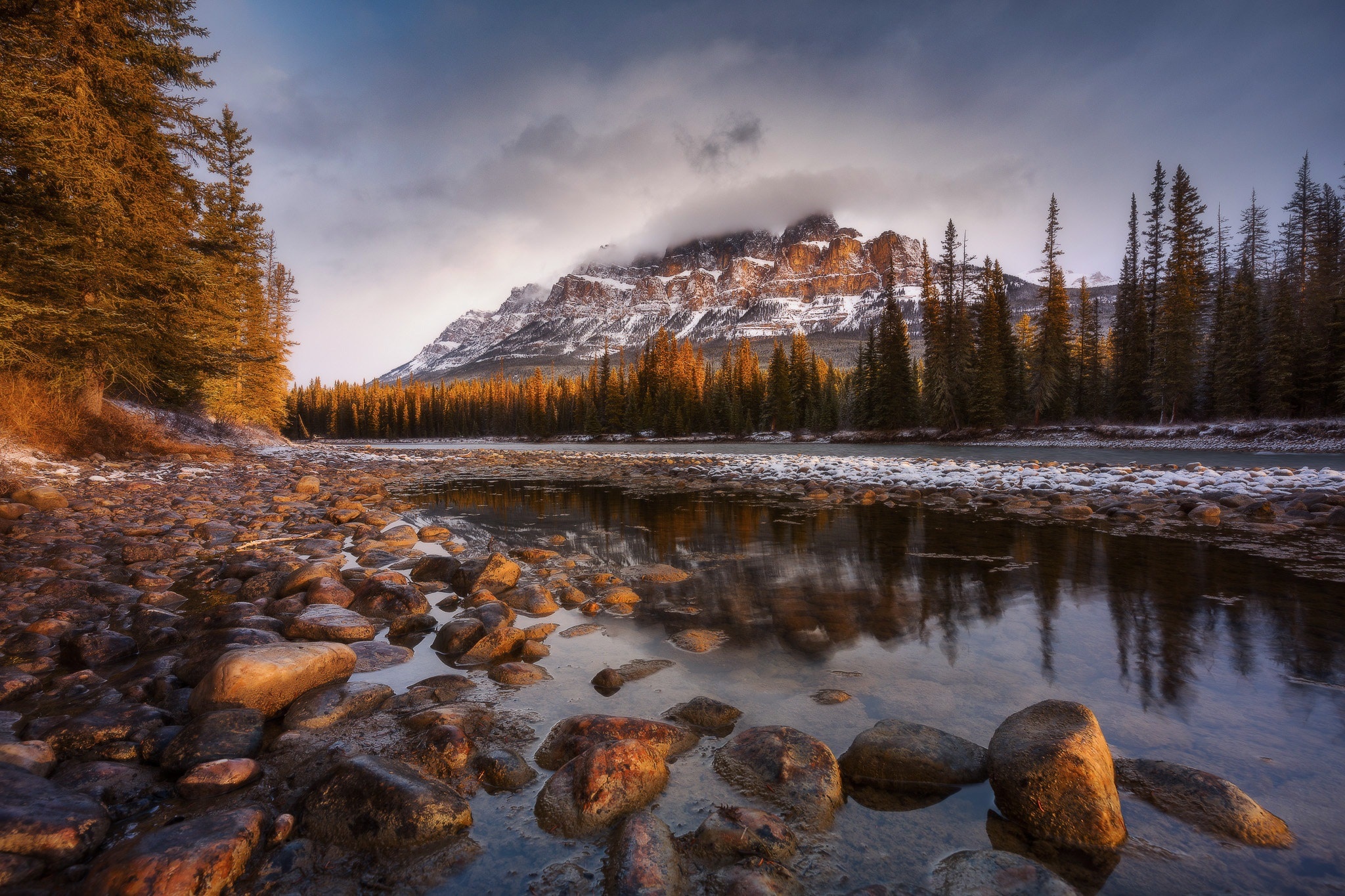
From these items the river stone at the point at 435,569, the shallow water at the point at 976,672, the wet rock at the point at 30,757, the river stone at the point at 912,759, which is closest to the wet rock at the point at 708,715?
the shallow water at the point at 976,672

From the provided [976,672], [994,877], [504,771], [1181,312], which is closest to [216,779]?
[504,771]

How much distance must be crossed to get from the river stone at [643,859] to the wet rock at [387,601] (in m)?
3.89

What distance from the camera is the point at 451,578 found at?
666 centimetres

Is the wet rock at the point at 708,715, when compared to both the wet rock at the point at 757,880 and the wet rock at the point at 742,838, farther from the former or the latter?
the wet rock at the point at 757,880

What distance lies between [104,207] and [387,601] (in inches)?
560

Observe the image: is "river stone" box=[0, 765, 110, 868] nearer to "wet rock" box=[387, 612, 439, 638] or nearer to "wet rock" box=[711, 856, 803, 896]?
"wet rock" box=[711, 856, 803, 896]

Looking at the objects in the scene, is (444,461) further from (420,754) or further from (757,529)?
(420,754)

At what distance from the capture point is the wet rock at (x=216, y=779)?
2594 mm

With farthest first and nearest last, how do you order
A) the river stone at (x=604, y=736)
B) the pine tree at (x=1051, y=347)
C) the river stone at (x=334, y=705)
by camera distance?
1. the pine tree at (x=1051, y=347)
2. the river stone at (x=334, y=705)
3. the river stone at (x=604, y=736)

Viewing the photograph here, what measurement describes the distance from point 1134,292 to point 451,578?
4966cm

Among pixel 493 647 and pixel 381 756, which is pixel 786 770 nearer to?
pixel 381 756

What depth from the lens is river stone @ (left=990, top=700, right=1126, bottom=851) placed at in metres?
2.38

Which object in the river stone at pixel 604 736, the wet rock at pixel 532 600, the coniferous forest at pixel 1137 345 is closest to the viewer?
the river stone at pixel 604 736

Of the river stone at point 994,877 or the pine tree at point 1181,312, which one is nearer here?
the river stone at point 994,877
